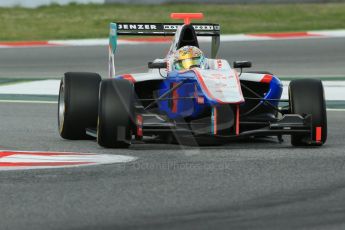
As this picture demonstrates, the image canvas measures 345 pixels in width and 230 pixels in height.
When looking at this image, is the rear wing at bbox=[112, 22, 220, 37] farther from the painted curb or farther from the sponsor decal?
the painted curb

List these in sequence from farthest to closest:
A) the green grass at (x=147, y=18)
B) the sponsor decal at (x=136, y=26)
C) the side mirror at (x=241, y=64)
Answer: the green grass at (x=147, y=18) → the sponsor decal at (x=136, y=26) → the side mirror at (x=241, y=64)

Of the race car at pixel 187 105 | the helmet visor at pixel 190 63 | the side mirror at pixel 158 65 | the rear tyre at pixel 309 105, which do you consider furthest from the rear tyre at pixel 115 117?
the rear tyre at pixel 309 105

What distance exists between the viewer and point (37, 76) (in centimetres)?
1731

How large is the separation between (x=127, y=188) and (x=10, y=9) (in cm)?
1696

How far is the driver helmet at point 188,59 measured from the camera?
1057 cm

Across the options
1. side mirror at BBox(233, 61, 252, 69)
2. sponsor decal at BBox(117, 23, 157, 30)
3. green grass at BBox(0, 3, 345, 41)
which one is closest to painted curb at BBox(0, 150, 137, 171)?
side mirror at BBox(233, 61, 252, 69)

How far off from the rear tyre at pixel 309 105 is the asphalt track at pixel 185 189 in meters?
0.16

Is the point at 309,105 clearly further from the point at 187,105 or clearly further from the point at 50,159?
the point at 50,159

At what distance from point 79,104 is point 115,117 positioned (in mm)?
1152

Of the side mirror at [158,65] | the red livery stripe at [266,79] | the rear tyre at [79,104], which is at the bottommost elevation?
the rear tyre at [79,104]

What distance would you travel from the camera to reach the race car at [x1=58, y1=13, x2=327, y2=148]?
9398 mm

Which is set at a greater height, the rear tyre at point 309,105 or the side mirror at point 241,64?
the side mirror at point 241,64

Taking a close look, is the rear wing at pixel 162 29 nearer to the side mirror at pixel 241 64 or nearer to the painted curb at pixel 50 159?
the side mirror at pixel 241 64

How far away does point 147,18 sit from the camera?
22828mm
